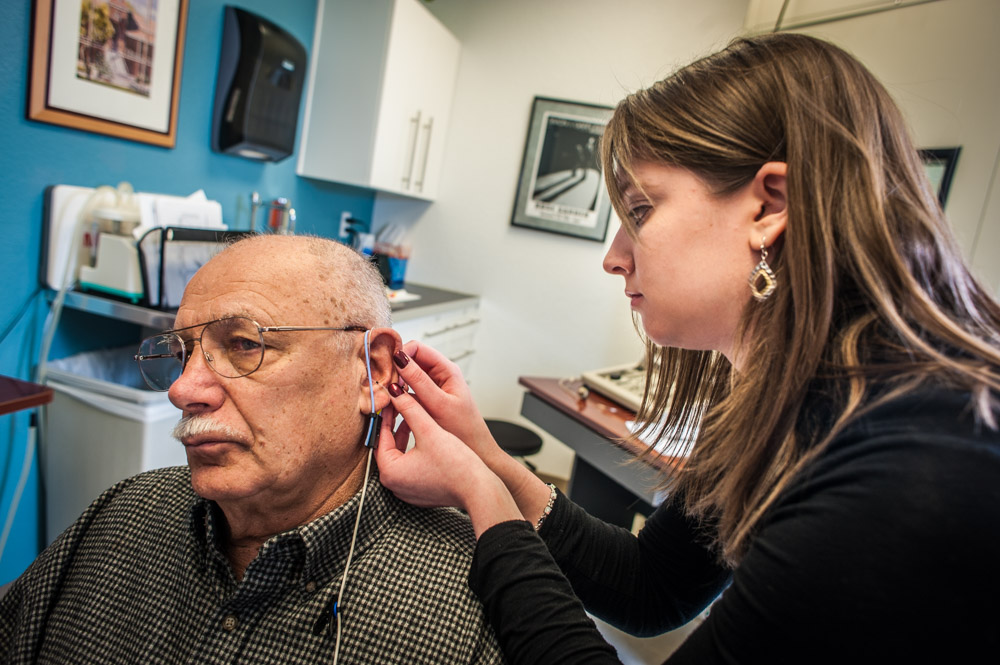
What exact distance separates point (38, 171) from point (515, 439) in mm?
2062

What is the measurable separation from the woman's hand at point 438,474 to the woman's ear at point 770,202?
1.67ft

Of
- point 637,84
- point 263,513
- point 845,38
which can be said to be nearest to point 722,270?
point 263,513

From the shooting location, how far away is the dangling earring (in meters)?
0.77

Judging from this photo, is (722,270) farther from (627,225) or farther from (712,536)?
(712,536)

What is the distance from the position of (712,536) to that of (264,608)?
72 cm

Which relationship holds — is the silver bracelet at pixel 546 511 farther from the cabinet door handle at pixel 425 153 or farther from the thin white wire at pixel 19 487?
the cabinet door handle at pixel 425 153

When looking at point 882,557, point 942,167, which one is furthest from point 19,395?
point 942,167

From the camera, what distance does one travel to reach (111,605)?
3.22 ft

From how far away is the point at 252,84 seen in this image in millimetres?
2572

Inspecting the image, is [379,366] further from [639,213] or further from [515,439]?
[515,439]

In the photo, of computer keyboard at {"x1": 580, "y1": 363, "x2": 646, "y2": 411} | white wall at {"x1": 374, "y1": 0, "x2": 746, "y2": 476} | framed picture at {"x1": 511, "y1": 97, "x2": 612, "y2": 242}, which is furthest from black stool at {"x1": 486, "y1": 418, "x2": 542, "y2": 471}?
framed picture at {"x1": 511, "y1": 97, "x2": 612, "y2": 242}

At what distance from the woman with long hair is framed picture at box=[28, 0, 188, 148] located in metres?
1.69

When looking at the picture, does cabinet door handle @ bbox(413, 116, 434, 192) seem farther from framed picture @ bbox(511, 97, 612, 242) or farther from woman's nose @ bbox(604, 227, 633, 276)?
woman's nose @ bbox(604, 227, 633, 276)

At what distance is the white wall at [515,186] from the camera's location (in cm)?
367
